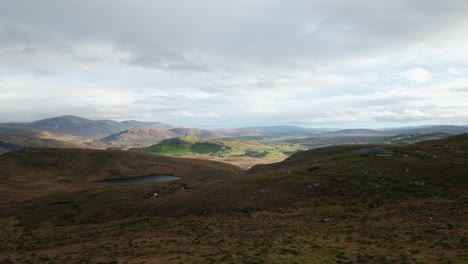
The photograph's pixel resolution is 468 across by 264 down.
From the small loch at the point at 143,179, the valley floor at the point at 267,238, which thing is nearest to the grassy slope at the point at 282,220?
the valley floor at the point at 267,238

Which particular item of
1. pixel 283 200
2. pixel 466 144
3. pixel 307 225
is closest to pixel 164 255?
pixel 307 225

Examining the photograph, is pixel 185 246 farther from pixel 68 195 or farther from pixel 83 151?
pixel 83 151

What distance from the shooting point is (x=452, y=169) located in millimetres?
56750

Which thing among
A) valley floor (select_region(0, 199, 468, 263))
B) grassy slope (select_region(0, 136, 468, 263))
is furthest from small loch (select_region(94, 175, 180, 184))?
valley floor (select_region(0, 199, 468, 263))

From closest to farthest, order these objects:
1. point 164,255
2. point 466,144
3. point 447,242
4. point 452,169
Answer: point 447,242, point 164,255, point 452,169, point 466,144

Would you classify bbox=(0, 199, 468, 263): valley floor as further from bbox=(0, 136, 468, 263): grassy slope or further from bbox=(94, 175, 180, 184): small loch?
bbox=(94, 175, 180, 184): small loch

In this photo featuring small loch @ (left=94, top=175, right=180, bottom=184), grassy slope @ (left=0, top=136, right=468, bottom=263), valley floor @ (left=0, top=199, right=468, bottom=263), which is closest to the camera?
valley floor @ (left=0, top=199, right=468, bottom=263)

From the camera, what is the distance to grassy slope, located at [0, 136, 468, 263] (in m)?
29.9

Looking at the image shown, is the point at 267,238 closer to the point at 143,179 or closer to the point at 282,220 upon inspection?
the point at 282,220

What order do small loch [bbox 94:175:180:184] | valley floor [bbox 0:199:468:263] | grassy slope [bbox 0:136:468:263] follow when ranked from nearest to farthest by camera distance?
1. valley floor [bbox 0:199:468:263]
2. grassy slope [bbox 0:136:468:263]
3. small loch [bbox 94:175:180:184]

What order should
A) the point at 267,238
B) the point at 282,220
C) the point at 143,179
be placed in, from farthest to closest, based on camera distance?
the point at 143,179, the point at 282,220, the point at 267,238

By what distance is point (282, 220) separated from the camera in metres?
46.1

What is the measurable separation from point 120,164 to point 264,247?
148818 mm

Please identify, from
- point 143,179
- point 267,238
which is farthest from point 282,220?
point 143,179
